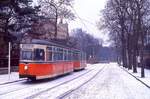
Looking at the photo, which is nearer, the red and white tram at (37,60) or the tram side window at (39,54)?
the red and white tram at (37,60)

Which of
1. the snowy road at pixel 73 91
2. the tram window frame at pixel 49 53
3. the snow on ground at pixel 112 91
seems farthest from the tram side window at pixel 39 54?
the snow on ground at pixel 112 91

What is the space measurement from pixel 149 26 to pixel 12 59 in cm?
2379

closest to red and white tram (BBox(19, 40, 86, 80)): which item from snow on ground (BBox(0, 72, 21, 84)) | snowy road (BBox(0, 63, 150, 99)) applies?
snowy road (BBox(0, 63, 150, 99))

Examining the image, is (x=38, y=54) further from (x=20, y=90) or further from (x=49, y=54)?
(x=20, y=90)

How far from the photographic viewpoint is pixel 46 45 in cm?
2484

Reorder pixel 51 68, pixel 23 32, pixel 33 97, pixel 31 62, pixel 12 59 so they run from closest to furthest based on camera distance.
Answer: pixel 33 97, pixel 31 62, pixel 51 68, pixel 12 59, pixel 23 32

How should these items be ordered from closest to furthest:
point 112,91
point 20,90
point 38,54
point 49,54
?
1. point 112,91
2. point 20,90
3. point 38,54
4. point 49,54

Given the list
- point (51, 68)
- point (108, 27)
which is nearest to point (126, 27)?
point (108, 27)

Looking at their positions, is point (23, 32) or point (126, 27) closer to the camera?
point (23, 32)

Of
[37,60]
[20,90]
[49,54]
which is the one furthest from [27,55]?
[20,90]

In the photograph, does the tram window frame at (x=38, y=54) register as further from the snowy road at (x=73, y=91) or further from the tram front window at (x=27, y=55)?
the snowy road at (x=73, y=91)

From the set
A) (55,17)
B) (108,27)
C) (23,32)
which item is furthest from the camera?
(108,27)

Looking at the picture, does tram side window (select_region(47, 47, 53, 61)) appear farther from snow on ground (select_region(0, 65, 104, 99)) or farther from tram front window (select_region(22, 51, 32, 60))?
snow on ground (select_region(0, 65, 104, 99))

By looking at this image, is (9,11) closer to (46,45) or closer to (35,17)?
(35,17)
